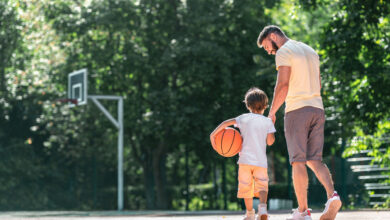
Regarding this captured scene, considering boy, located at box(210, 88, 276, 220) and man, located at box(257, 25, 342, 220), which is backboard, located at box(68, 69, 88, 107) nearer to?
boy, located at box(210, 88, 276, 220)

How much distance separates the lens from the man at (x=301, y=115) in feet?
22.8

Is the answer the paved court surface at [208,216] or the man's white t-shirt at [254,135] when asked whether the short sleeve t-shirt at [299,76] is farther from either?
the paved court surface at [208,216]

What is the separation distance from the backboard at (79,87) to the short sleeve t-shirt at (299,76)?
43.1 feet

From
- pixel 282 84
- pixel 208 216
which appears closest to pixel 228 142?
pixel 282 84

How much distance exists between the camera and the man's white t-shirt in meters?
7.43

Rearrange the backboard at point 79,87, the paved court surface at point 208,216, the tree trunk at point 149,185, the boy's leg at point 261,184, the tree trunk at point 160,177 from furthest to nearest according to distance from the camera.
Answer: the tree trunk at point 160,177
the tree trunk at point 149,185
the backboard at point 79,87
the paved court surface at point 208,216
the boy's leg at point 261,184

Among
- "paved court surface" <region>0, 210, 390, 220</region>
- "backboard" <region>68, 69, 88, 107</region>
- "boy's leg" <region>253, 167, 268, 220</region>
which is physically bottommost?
"paved court surface" <region>0, 210, 390, 220</region>

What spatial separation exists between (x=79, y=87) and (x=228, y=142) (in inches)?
516

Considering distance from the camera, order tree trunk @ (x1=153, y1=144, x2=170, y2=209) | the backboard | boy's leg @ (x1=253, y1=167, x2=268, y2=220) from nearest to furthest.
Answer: boy's leg @ (x1=253, y1=167, x2=268, y2=220) → the backboard → tree trunk @ (x1=153, y1=144, x2=170, y2=209)

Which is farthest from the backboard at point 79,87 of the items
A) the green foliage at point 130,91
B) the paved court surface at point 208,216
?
the paved court surface at point 208,216

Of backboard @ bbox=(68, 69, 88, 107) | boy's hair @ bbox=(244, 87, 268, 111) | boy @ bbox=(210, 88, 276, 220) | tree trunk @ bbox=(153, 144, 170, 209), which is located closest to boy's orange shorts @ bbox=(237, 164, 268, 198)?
boy @ bbox=(210, 88, 276, 220)

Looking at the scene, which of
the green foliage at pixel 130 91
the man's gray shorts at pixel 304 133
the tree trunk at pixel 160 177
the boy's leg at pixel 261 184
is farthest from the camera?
the tree trunk at pixel 160 177

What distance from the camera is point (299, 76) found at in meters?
7.04

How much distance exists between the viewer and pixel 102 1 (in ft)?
71.7
